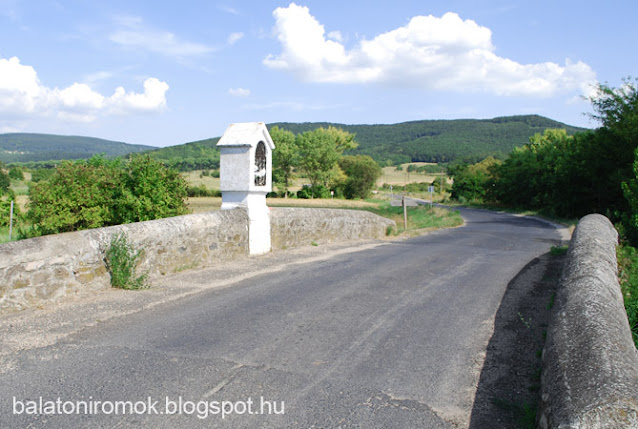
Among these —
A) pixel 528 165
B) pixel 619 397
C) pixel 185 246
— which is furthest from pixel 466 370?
pixel 528 165

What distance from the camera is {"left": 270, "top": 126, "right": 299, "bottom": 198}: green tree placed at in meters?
73.2

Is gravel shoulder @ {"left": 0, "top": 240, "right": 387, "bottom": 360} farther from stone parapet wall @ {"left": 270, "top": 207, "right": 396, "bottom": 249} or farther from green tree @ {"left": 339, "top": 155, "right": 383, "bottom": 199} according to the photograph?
green tree @ {"left": 339, "top": 155, "right": 383, "bottom": 199}

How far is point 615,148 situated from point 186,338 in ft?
87.2

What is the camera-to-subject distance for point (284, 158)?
73562 millimetres

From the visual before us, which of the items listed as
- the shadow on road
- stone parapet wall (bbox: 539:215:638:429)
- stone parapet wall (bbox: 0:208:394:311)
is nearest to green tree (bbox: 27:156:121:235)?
stone parapet wall (bbox: 0:208:394:311)

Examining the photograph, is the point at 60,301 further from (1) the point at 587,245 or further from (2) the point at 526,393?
(1) the point at 587,245

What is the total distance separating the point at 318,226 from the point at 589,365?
997 centimetres

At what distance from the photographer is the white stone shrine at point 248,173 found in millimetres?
9696

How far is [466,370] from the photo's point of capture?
430 cm

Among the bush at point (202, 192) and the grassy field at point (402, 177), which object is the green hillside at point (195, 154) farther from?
the grassy field at point (402, 177)

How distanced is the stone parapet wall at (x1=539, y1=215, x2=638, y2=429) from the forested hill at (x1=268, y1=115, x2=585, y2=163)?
12523cm

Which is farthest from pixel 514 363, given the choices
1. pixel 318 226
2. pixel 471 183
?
→ pixel 471 183

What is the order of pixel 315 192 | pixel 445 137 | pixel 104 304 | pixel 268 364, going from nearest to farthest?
1. pixel 268 364
2. pixel 104 304
3. pixel 315 192
4. pixel 445 137

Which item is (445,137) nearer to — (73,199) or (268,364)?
(73,199)
